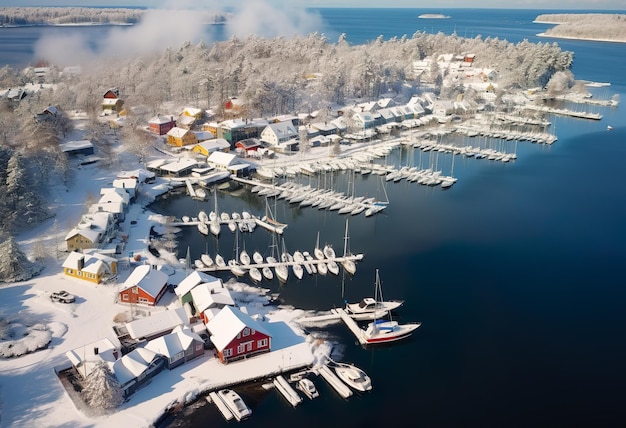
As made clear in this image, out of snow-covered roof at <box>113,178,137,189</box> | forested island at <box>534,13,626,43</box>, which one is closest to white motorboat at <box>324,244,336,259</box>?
snow-covered roof at <box>113,178,137,189</box>

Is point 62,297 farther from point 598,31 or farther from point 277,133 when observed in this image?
Answer: point 598,31

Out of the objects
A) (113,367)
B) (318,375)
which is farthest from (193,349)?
(318,375)

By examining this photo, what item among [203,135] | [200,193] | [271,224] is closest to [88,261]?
[271,224]

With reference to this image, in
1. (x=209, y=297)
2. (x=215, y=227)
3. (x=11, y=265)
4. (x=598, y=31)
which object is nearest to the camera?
(x=209, y=297)

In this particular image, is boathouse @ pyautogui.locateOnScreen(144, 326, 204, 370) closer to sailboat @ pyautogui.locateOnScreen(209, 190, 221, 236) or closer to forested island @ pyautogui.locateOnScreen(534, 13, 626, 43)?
sailboat @ pyautogui.locateOnScreen(209, 190, 221, 236)

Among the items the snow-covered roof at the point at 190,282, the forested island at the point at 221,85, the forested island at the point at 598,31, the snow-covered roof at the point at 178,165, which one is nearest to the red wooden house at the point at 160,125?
the forested island at the point at 221,85

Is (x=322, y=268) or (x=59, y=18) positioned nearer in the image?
(x=322, y=268)

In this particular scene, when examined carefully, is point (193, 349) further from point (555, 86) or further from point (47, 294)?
point (555, 86)
